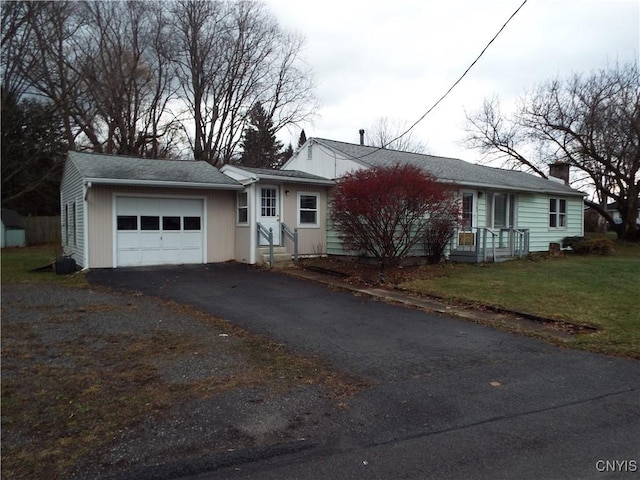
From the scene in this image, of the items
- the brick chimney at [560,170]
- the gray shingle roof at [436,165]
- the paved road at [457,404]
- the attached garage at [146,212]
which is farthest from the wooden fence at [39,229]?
the brick chimney at [560,170]

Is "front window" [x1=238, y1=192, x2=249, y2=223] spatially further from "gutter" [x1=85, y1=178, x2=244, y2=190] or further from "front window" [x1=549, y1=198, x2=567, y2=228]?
"front window" [x1=549, y1=198, x2=567, y2=228]

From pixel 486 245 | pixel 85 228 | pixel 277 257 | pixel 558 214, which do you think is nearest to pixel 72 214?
pixel 85 228

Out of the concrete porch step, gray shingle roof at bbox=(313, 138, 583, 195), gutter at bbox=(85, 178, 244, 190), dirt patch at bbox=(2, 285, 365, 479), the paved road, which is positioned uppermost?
gray shingle roof at bbox=(313, 138, 583, 195)

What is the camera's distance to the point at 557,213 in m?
20.1

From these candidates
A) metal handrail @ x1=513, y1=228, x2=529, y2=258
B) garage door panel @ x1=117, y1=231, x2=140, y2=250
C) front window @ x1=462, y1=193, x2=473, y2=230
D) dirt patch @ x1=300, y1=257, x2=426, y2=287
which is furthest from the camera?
metal handrail @ x1=513, y1=228, x2=529, y2=258

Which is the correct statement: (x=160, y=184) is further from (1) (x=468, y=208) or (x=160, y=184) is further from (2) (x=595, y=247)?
(2) (x=595, y=247)

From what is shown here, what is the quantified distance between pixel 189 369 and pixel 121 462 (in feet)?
6.41

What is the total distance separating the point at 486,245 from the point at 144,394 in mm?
13580

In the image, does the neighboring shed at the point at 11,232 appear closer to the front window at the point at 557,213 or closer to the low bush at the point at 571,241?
the front window at the point at 557,213

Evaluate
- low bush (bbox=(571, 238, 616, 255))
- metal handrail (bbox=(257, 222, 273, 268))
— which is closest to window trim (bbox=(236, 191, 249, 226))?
metal handrail (bbox=(257, 222, 273, 268))

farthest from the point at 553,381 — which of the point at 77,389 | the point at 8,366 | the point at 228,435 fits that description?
the point at 8,366

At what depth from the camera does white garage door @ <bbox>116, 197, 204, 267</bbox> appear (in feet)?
44.8

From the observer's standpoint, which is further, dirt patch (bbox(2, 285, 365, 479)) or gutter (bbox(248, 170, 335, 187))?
gutter (bbox(248, 170, 335, 187))

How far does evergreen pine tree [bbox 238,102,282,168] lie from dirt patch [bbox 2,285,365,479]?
93.7ft
